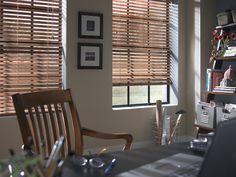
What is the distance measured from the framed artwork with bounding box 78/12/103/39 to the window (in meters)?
0.28

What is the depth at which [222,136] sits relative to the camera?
967mm

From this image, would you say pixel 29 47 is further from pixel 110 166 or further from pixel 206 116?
pixel 110 166

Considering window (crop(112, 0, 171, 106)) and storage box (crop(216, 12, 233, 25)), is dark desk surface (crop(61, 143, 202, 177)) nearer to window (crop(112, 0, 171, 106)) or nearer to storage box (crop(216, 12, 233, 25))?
window (crop(112, 0, 171, 106))

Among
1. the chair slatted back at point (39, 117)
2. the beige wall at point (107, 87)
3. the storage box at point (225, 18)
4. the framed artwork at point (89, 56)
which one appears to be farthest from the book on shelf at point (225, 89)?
the chair slatted back at point (39, 117)

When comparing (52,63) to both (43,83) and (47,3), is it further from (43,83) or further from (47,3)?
(47,3)

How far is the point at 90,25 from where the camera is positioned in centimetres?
393

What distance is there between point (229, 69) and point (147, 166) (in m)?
2.87

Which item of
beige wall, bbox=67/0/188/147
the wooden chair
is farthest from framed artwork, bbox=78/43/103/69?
the wooden chair

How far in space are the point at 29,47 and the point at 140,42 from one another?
1.50m

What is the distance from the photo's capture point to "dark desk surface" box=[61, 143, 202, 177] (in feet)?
4.41

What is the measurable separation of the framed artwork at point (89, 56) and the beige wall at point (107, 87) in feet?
0.19

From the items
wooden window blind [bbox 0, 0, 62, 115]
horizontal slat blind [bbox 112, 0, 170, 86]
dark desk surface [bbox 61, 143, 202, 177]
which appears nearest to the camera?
dark desk surface [bbox 61, 143, 202, 177]

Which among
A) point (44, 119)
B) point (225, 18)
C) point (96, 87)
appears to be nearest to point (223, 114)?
point (225, 18)

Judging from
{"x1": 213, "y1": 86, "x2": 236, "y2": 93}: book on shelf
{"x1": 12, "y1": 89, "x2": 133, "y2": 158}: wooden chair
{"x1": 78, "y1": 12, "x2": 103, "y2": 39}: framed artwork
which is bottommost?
{"x1": 12, "y1": 89, "x2": 133, "y2": 158}: wooden chair
